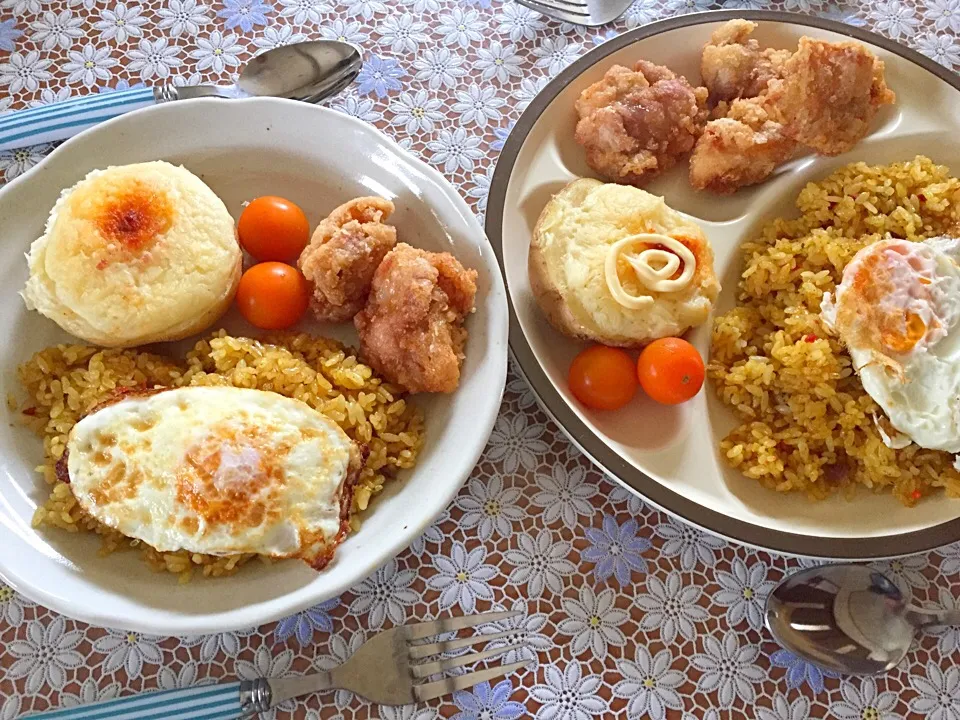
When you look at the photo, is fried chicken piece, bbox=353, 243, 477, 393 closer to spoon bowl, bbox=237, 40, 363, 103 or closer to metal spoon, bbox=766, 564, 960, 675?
spoon bowl, bbox=237, 40, 363, 103

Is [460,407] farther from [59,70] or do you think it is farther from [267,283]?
[59,70]

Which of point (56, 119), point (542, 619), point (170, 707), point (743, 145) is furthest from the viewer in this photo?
point (743, 145)

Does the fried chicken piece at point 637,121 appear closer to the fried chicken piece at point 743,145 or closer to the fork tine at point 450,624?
the fried chicken piece at point 743,145

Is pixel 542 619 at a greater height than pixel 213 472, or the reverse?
pixel 213 472

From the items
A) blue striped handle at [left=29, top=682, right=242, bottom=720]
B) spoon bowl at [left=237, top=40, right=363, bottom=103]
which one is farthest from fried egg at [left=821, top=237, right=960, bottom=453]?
blue striped handle at [left=29, top=682, right=242, bottom=720]

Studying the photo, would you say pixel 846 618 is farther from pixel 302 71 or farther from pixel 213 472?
pixel 302 71

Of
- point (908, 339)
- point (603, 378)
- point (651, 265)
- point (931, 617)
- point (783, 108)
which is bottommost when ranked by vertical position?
point (931, 617)

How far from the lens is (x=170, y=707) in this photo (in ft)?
6.45

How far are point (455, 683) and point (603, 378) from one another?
97 cm

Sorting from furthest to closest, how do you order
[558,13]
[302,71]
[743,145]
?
[558,13] < [302,71] < [743,145]

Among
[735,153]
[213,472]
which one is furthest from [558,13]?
[213,472]

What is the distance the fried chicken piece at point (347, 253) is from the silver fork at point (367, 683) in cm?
94

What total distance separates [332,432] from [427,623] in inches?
23.1

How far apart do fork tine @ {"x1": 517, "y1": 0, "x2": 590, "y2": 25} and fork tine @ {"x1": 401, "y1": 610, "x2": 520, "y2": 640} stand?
2.19m
